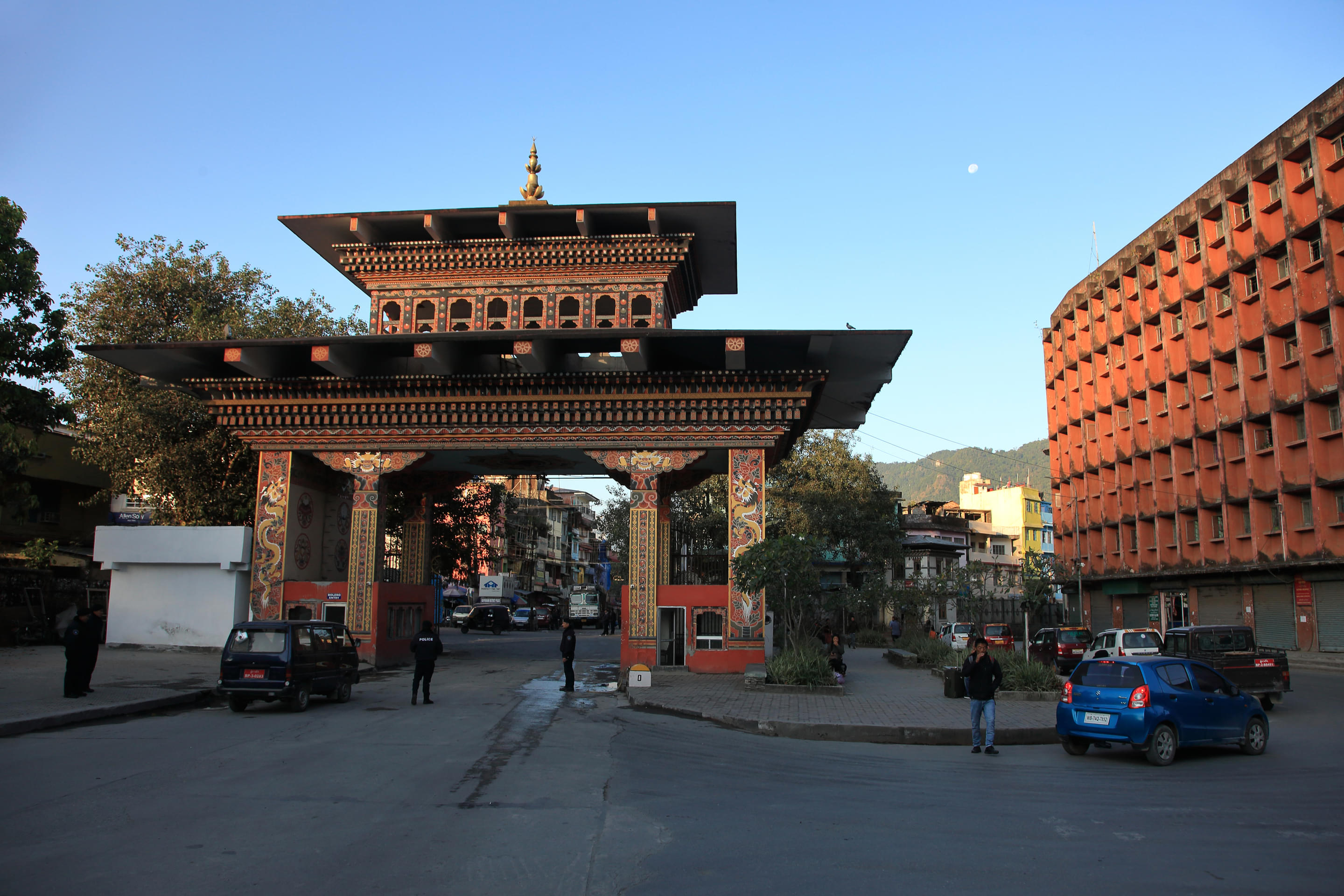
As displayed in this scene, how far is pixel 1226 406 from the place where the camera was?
3781 cm

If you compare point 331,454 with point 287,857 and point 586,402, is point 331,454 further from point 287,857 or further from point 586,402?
point 287,857

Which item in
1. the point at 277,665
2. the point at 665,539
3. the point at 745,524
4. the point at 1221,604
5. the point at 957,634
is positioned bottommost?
the point at 957,634

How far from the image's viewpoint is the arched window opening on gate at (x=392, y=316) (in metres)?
27.4

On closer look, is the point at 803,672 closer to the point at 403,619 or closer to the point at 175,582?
the point at 403,619

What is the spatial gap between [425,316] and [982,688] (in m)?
20.4

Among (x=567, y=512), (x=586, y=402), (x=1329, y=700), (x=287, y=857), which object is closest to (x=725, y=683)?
(x=586, y=402)

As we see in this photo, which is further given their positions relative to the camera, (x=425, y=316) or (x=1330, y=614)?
(x=1330, y=614)

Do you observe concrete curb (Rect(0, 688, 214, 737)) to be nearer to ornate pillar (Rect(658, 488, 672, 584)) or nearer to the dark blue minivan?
the dark blue minivan

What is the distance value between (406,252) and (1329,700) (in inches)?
1010

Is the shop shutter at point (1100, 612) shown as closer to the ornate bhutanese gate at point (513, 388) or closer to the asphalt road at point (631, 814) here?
the ornate bhutanese gate at point (513, 388)

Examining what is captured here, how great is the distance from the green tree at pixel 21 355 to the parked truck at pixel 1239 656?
82.4 feet

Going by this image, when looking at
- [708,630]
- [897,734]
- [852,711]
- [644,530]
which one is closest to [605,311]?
[644,530]

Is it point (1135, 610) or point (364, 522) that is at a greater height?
point (364, 522)

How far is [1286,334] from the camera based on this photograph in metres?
34.2
